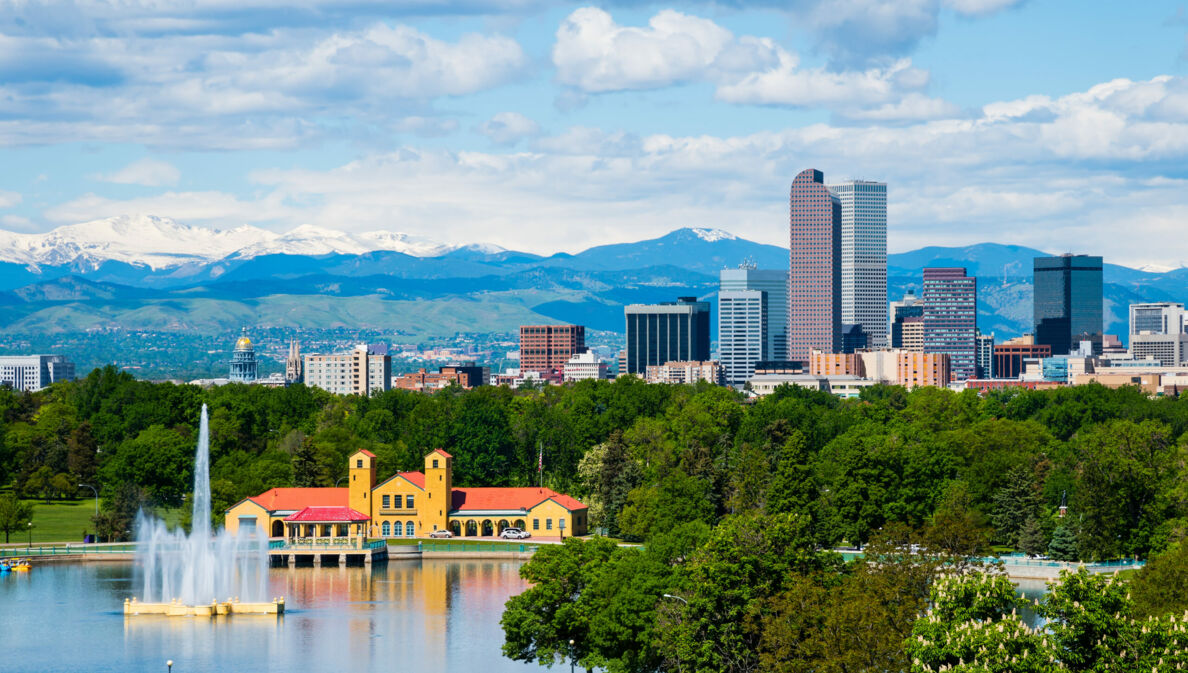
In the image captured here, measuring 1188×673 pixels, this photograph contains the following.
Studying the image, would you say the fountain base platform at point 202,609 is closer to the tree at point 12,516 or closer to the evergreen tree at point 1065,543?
the tree at point 12,516

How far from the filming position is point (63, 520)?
129m

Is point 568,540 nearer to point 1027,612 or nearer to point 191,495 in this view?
point 1027,612

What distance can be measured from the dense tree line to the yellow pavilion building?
140 inches

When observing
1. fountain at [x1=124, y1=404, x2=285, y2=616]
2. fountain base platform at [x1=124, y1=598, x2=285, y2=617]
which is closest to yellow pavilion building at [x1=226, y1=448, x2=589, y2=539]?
fountain at [x1=124, y1=404, x2=285, y2=616]

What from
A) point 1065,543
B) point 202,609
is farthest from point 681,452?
point 202,609

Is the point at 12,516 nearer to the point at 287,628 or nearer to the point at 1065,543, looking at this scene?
the point at 287,628

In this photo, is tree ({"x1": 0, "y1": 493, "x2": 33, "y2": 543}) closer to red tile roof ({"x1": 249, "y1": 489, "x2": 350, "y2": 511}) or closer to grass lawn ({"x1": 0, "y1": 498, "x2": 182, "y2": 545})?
grass lawn ({"x1": 0, "y1": 498, "x2": 182, "y2": 545})

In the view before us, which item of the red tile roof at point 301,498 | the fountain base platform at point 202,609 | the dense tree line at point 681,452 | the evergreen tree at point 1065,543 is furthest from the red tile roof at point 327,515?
the evergreen tree at point 1065,543

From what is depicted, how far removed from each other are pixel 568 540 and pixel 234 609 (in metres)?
26.9

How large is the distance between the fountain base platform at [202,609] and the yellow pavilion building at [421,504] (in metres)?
35.0

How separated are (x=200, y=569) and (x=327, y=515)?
87.7 ft

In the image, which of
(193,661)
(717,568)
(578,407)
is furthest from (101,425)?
(717,568)

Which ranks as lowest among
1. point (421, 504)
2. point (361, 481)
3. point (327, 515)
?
point (327, 515)

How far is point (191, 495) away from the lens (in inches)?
5054
